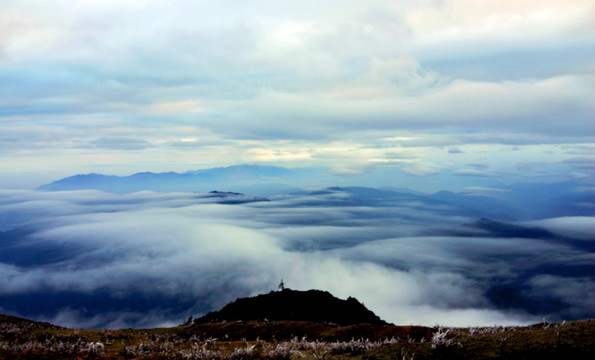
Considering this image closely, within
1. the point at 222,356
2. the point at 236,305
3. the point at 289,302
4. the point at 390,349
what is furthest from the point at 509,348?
the point at 236,305

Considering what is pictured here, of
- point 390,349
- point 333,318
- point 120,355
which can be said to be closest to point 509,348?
point 390,349

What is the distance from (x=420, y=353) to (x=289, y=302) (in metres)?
39.9

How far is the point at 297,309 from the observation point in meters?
43.3

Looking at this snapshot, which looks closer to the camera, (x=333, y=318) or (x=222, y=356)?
(x=222, y=356)

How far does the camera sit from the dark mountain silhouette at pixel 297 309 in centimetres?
4100

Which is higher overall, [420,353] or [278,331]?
[420,353]

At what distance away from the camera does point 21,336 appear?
16.9 meters

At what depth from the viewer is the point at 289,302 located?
4553cm

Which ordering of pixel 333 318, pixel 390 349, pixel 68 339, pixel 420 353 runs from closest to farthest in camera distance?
1. pixel 420 353
2. pixel 390 349
3. pixel 68 339
4. pixel 333 318

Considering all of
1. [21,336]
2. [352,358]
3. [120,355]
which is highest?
[352,358]

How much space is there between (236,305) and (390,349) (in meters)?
42.2

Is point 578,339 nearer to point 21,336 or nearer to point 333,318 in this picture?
point 21,336

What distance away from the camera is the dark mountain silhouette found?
1614 inches

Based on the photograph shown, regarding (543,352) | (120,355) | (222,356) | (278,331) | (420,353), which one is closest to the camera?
(543,352)
